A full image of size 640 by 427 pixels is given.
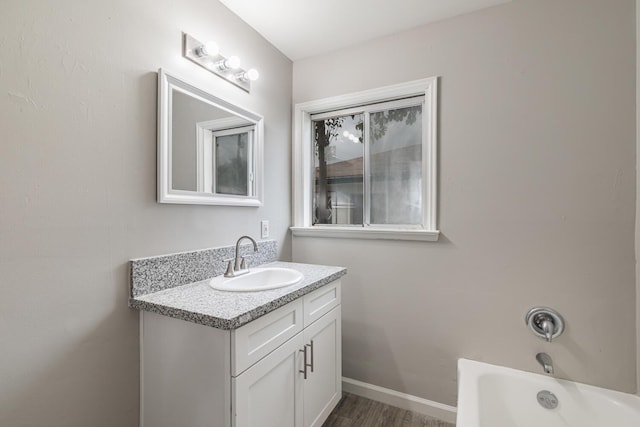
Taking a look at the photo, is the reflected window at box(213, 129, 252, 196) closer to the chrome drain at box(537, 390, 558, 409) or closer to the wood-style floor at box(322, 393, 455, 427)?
the wood-style floor at box(322, 393, 455, 427)

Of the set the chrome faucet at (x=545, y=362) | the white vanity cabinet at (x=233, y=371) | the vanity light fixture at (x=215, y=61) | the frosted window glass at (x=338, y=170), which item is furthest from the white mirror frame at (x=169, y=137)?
the chrome faucet at (x=545, y=362)

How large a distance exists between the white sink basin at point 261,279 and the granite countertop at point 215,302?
6cm

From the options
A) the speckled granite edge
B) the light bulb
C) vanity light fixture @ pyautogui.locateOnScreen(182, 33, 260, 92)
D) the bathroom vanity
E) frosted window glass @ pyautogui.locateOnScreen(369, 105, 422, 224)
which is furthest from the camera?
frosted window glass @ pyautogui.locateOnScreen(369, 105, 422, 224)

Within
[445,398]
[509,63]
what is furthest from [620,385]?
[509,63]

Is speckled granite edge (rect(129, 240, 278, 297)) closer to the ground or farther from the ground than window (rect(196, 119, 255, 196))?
closer to the ground

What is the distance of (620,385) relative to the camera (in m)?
1.40

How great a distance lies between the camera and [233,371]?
98 centimetres

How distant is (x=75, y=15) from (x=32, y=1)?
0.12m

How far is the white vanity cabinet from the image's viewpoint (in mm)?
992

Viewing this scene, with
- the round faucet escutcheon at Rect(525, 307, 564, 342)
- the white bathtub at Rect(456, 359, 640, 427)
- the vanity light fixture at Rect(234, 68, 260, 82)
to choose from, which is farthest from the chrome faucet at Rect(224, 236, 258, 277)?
the round faucet escutcheon at Rect(525, 307, 564, 342)

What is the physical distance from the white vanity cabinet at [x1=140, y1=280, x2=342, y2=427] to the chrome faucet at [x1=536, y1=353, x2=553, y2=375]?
1154 millimetres

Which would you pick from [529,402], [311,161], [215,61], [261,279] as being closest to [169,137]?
[215,61]

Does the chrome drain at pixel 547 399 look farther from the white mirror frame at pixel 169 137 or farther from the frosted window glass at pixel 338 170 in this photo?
the white mirror frame at pixel 169 137

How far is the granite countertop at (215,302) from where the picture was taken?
0.97 meters
